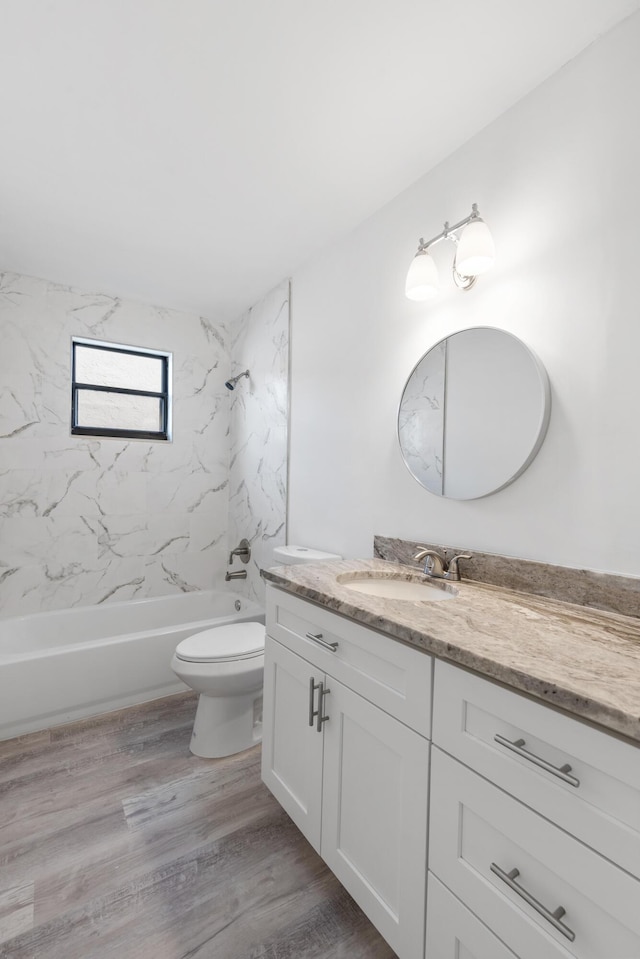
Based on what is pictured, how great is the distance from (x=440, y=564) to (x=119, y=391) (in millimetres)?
2535

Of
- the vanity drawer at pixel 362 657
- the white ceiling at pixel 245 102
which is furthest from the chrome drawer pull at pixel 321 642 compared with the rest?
the white ceiling at pixel 245 102

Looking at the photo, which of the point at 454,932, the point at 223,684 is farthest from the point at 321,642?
the point at 223,684

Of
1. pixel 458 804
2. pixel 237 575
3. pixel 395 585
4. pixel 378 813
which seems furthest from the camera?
pixel 237 575

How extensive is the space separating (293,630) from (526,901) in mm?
875

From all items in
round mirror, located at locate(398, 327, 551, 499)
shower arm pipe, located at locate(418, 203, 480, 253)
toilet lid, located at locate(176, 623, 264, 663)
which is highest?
shower arm pipe, located at locate(418, 203, 480, 253)

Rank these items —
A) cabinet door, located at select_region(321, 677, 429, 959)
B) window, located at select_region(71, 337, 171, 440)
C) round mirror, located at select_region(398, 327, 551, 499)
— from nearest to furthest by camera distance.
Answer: cabinet door, located at select_region(321, 677, 429, 959) < round mirror, located at select_region(398, 327, 551, 499) < window, located at select_region(71, 337, 171, 440)

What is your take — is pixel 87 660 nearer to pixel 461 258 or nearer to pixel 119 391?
pixel 119 391

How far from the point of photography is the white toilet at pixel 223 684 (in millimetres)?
1959

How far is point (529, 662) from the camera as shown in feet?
2.67

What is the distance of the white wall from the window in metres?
1.79

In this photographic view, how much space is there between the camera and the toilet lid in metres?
1.97

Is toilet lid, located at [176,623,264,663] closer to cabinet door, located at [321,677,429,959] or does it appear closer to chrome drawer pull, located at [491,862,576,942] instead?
cabinet door, located at [321,677,429,959]

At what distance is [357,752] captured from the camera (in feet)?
3.92

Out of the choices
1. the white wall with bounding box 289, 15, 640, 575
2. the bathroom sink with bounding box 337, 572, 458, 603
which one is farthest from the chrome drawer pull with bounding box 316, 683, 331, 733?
the white wall with bounding box 289, 15, 640, 575
